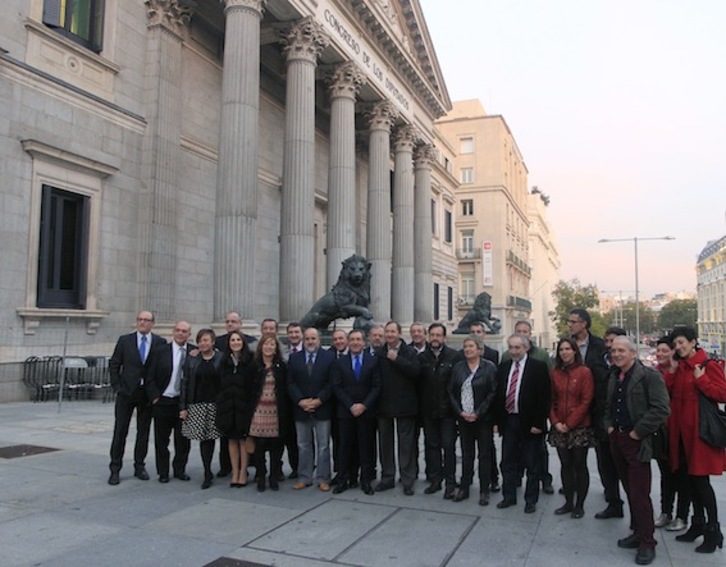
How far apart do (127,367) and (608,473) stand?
5678 mm

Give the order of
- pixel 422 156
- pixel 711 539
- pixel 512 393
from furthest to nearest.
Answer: pixel 422 156 < pixel 512 393 < pixel 711 539

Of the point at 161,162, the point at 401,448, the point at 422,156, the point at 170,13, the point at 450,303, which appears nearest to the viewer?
the point at 401,448

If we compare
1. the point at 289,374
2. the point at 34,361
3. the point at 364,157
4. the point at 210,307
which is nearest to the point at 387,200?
the point at 364,157

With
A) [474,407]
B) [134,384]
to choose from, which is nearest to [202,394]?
[134,384]

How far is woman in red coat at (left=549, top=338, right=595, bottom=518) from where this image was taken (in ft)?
20.3

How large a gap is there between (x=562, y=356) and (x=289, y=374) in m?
3.18

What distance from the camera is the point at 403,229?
29828mm

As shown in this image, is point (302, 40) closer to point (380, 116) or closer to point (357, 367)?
point (380, 116)

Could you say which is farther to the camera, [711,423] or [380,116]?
[380,116]

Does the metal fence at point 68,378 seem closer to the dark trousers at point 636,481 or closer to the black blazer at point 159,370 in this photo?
the black blazer at point 159,370

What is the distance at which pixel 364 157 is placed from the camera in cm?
3272

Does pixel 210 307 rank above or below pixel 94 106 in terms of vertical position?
below

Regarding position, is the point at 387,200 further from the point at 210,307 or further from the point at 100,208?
the point at 100,208

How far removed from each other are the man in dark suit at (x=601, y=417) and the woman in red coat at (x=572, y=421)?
10 cm
